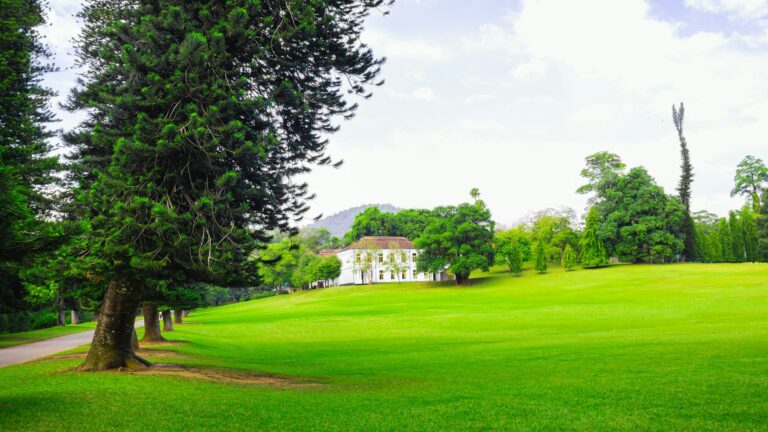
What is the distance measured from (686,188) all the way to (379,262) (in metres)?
52.7

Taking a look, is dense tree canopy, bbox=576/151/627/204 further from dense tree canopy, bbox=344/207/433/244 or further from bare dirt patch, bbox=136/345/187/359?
bare dirt patch, bbox=136/345/187/359

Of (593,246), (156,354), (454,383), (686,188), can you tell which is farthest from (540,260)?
(454,383)

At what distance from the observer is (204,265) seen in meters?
10.9

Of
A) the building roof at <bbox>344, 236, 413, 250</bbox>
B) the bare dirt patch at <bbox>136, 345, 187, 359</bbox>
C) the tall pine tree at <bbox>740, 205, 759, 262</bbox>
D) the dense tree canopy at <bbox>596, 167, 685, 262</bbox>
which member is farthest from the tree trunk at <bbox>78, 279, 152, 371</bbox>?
the tall pine tree at <bbox>740, 205, 759, 262</bbox>

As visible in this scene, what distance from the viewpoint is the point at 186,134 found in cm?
1052

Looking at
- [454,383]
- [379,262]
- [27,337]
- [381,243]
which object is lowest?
[27,337]

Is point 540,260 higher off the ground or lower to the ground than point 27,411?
lower

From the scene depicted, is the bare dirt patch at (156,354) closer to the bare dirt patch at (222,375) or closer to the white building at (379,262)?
the bare dirt patch at (222,375)

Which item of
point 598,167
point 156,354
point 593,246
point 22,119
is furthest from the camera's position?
point 598,167

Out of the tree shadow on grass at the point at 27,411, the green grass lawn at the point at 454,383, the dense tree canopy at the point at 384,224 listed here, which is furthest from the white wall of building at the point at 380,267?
the tree shadow on grass at the point at 27,411

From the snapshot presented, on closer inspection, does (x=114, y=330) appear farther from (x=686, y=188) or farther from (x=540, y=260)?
(x=686, y=188)

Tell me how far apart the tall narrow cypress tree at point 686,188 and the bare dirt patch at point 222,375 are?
7327 centimetres

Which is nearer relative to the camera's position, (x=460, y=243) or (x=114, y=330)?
(x=114, y=330)

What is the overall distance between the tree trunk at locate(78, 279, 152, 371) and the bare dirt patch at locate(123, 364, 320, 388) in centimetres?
62
